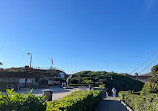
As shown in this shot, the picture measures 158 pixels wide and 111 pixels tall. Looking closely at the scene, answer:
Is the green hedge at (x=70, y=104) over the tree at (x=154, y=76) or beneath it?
beneath

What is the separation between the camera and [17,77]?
91.8ft

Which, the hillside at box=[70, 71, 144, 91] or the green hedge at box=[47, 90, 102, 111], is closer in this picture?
the green hedge at box=[47, 90, 102, 111]

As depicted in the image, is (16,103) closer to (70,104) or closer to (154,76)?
(70,104)

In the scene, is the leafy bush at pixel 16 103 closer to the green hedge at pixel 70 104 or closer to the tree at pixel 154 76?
the green hedge at pixel 70 104

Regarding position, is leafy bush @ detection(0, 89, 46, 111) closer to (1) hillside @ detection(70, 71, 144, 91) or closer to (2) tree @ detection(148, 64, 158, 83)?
(2) tree @ detection(148, 64, 158, 83)

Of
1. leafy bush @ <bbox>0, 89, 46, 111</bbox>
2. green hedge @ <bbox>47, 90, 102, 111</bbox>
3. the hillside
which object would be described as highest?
leafy bush @ <bbox>0, 89, 46, 111</bbox>

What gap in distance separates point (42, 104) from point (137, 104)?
26.5 feet

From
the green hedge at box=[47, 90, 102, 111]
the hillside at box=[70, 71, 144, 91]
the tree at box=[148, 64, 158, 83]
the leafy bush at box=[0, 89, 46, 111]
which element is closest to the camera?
the leafy bush at box=[0, 89, 46, 111]

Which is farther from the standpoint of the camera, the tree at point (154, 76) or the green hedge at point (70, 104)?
the tree at point (154, 76)

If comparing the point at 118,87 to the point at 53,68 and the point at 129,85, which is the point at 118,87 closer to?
the point at 129,85

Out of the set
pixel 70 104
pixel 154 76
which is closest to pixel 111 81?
pixel 154 76

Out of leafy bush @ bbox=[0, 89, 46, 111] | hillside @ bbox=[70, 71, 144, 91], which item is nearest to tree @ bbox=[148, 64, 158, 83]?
leafy bush @ bbox=[0, 89, 46, 111]

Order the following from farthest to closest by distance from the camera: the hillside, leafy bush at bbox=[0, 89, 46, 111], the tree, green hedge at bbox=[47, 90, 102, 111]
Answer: the hillside, the tree, green hedge at bbox=[47, 90, 102, 111], leafy bush at bbox=[0, 89, 46, 111]

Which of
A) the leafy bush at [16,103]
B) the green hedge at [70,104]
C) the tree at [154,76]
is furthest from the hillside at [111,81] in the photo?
the leafy bush at [16,103]
